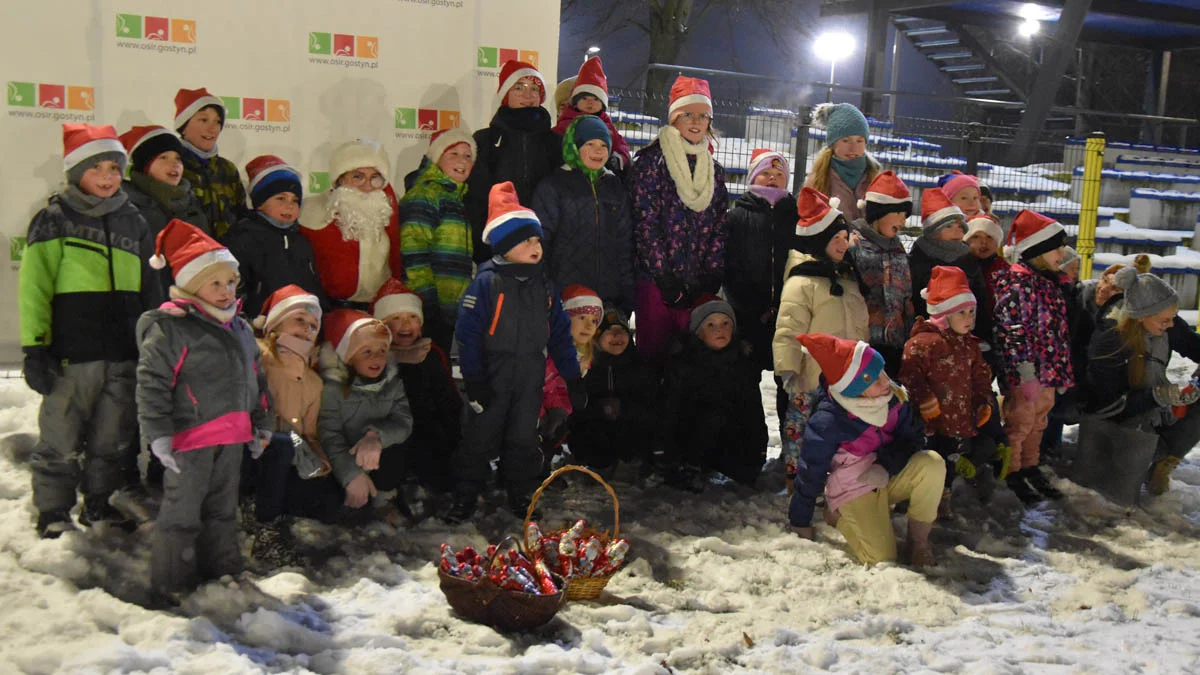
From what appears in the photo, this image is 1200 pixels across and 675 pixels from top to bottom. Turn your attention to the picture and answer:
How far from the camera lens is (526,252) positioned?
16.6ft

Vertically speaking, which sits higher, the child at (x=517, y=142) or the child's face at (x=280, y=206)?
the child at (x=517, y=142)

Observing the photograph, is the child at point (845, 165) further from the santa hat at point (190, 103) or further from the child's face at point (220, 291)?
the child's face at point (220, 291)

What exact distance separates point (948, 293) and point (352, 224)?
3.07 meters

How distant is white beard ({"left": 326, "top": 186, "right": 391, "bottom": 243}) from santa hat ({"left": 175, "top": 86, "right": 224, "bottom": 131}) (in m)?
0.76

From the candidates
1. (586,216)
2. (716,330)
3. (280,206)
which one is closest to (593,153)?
(586,216)

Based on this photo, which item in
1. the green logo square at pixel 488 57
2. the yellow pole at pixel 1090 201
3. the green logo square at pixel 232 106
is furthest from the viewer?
the yellow pole at pixel 1090 201

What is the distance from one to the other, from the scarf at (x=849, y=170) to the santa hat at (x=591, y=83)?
1407 mm

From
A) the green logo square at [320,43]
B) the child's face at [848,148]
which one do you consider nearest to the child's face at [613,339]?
the child's face at [848,148]

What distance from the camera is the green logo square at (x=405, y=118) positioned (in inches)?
258

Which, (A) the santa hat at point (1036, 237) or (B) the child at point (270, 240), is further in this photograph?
(A) the santa hat at point (1036, 237)

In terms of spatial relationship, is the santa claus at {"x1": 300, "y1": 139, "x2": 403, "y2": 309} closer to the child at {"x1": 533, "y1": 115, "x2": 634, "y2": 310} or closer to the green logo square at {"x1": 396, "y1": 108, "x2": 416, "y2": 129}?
the child at {"x1": 533, "y1": 115, "x2": 634, "y2": 310}

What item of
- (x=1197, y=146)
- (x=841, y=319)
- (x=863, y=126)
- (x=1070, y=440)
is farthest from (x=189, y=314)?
(x=1197, y=146)

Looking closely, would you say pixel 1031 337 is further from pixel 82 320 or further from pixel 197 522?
pixel 82 320

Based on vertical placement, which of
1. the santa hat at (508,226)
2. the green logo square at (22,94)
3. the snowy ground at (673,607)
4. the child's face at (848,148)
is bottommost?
the snowy ground at (673,607)
